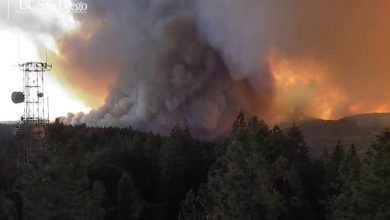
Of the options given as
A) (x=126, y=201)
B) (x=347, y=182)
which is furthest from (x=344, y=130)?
(x=347, y=182)

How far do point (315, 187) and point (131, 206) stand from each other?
22414 mm

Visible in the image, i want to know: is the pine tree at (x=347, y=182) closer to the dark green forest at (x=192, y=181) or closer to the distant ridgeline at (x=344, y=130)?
the dark green forest at (x=192, y=181)

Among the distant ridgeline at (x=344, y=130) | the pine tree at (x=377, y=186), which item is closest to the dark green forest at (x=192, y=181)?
the pine tree at (x=377, y=186)

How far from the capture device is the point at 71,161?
24953 millimetres

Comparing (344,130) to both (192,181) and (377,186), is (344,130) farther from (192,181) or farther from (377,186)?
(377,186)

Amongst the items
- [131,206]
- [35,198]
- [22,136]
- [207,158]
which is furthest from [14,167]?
[35,198]

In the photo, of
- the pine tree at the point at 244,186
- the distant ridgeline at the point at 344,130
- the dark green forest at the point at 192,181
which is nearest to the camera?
the dark green forest at the point at 192,181

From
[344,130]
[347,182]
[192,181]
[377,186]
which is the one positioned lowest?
[377,186]

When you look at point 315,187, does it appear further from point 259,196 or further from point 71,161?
point 71,161

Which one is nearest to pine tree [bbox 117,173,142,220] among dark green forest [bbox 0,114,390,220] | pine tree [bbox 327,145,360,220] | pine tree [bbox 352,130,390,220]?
dark green forest [bbox 0,114,390,220]

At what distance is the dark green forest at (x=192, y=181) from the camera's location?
24.9 meters

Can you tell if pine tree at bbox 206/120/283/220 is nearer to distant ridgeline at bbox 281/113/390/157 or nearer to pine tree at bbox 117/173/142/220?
pine tree at bbox 117/173/142/220

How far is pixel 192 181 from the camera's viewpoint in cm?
5612

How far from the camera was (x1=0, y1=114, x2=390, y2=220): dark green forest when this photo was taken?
979 inches
